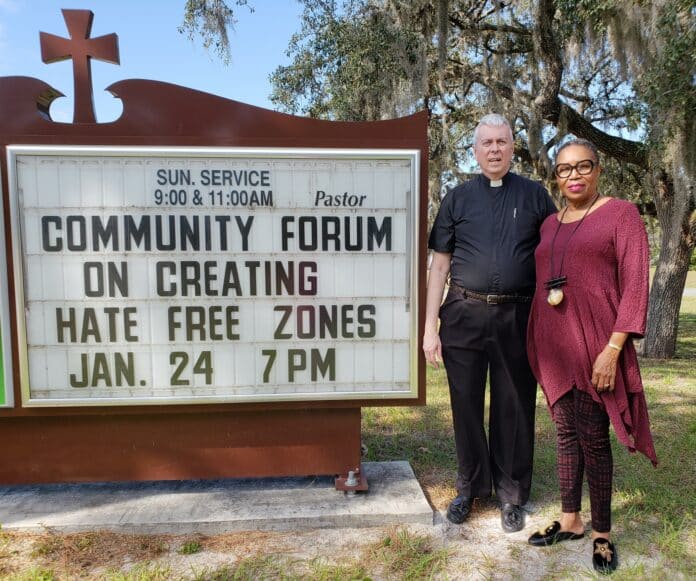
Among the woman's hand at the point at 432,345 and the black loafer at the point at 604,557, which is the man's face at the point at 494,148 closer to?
the woman's hand at the point at 432,345

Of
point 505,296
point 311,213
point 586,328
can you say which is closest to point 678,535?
point 586,328

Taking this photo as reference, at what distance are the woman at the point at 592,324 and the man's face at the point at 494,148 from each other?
322 millimetres

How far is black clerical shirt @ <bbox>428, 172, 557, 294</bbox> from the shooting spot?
275 centimetres

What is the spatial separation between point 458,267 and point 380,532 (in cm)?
150

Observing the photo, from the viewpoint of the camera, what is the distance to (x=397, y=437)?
4430 millimetres

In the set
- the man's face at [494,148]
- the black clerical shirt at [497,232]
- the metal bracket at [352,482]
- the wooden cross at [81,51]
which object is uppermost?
the wooden cross at [81,51]

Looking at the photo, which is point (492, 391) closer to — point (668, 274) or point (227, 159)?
point (227, 159)

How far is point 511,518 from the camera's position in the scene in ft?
9.59

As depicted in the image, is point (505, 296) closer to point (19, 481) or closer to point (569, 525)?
point (569, 525)

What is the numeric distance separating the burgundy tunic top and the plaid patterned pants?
7cm

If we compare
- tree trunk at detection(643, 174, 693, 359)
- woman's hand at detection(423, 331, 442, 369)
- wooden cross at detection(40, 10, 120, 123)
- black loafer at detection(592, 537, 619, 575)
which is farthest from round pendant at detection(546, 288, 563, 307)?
tree trunk at detection(643, 174, 693, 359)

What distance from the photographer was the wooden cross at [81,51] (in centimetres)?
296

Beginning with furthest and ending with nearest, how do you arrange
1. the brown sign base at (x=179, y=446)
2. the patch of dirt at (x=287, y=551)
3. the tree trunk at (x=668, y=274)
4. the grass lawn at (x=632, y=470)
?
the tree trunk at (x=668, y=274) < the brown sign base at (x=179, y=446) < the grass lawn at (x=632, y=470) < the patch of dirt at (x=287, y=551)

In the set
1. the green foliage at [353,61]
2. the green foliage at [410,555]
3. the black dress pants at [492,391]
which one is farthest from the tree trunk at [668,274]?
the green foliage at [410,555]
